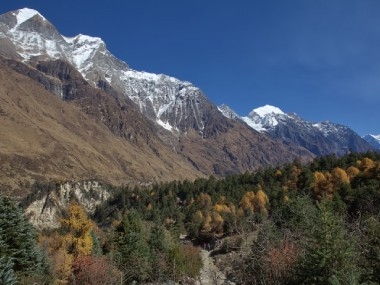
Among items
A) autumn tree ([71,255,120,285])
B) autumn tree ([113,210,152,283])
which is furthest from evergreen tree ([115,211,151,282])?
autumn tree ([71,255,120,285])

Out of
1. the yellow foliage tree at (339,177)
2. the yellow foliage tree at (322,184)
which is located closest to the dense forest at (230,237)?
the yellow foliage tree at (339,177)

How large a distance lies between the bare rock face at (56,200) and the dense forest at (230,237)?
17.4 metres

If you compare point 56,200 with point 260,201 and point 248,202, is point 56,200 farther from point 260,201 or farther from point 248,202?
point 260,201

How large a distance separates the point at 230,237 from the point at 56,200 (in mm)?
110256

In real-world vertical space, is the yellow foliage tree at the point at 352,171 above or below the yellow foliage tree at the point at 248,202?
above

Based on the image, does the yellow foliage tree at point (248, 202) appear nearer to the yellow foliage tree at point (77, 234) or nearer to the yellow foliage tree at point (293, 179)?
the yellow foliage tree at point (293, 179)

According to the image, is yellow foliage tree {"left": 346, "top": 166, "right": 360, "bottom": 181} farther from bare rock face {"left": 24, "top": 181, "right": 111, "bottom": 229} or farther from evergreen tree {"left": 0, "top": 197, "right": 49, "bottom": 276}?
bare rock face {"left": 24, "top": 181, "right": 111, "bottom": 229}

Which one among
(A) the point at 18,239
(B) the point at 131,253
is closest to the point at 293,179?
(B) the point at 131,253

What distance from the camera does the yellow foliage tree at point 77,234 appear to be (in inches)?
2274

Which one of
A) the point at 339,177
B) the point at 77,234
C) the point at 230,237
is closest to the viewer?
the point at 77,234

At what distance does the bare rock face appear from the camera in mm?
154875

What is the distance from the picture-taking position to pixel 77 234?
5931cm

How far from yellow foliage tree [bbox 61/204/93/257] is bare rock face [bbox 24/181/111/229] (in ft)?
294

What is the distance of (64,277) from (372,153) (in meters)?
102
